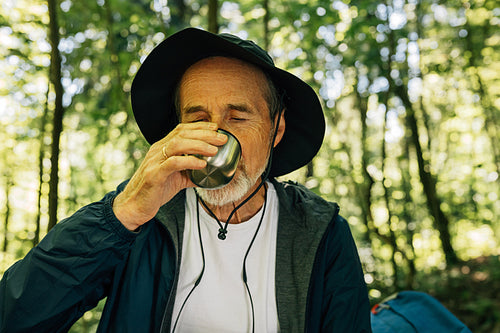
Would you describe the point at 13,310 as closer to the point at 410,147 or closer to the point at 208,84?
the point at 208,84

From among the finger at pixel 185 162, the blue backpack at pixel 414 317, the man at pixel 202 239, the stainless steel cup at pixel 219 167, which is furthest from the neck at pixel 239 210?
the blue backpack at pixel 414 317

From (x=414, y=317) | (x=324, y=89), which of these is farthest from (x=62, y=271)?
(x=324, y=89)

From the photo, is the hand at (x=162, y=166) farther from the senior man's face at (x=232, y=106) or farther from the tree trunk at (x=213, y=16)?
the tree trunk at (x=213, y=16)

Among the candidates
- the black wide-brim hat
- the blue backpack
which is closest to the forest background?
the black wide-brim hat

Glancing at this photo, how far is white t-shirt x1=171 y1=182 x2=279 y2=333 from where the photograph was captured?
1820 millimetres

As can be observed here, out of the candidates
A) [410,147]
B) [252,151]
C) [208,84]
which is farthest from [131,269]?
[410,147]

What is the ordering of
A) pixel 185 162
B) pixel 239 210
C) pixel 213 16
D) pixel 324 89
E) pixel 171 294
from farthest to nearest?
pixel 324 89 → pixel 213 16 → pixel 239 210 → pixel 171 294 → pixel 185 162

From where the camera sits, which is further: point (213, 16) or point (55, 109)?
point (213, 16)

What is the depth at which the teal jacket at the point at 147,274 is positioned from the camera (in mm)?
1400

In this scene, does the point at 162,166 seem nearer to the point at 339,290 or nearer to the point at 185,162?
the point at 185,162

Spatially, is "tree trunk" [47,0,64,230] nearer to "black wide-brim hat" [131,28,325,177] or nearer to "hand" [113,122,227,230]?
"black wide-brim hat" [131,28,325,177]

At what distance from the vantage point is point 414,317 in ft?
6.41

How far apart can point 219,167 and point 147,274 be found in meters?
0.76

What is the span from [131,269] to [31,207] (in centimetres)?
894
